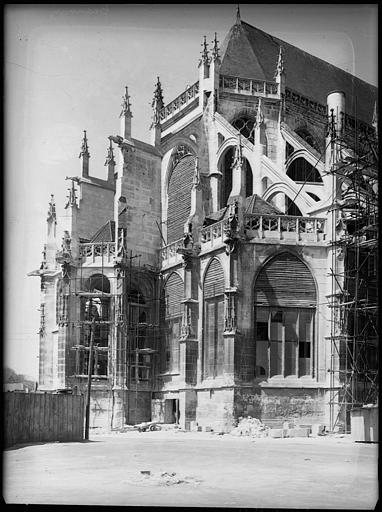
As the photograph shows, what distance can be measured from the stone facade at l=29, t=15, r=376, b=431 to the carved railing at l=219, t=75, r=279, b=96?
0.23 feet

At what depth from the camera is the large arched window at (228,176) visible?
32.2 m

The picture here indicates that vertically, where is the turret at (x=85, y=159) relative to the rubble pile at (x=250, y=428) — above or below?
above

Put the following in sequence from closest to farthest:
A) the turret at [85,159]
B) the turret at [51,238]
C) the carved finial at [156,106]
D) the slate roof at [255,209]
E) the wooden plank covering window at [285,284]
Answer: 1. the wooden plank covering window at [285,284]
2. the slate roof at [255,209]
3. the turret at [51,238]
4. the carved finial at [156,106]
5. the turret at [85,159]

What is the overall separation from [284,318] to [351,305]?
7.25ft

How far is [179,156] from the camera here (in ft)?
111

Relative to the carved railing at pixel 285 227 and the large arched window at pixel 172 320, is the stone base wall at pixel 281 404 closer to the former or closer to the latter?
the large arched window at pixel 172 320

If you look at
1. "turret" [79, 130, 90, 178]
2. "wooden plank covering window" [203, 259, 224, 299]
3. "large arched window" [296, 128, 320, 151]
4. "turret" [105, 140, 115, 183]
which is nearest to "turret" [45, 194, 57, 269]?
"turret" [79, 130, 90, 178]

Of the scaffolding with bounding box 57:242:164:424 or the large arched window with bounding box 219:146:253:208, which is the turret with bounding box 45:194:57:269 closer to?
the scaffolding with bounding box 57:242:164:424

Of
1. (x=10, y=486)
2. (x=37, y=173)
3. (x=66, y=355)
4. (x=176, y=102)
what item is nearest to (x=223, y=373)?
(x=66, y=355)

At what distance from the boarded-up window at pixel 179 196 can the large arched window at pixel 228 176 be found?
1.29 metres

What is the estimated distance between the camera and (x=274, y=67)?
37.0m

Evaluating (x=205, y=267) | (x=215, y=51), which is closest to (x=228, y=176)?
(x=215, y=51)

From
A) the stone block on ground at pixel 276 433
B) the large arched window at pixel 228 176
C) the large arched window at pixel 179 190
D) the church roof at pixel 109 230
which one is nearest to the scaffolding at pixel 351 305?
the stone block on ground at pixel 276 433

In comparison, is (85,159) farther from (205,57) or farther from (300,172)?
(300,172)
